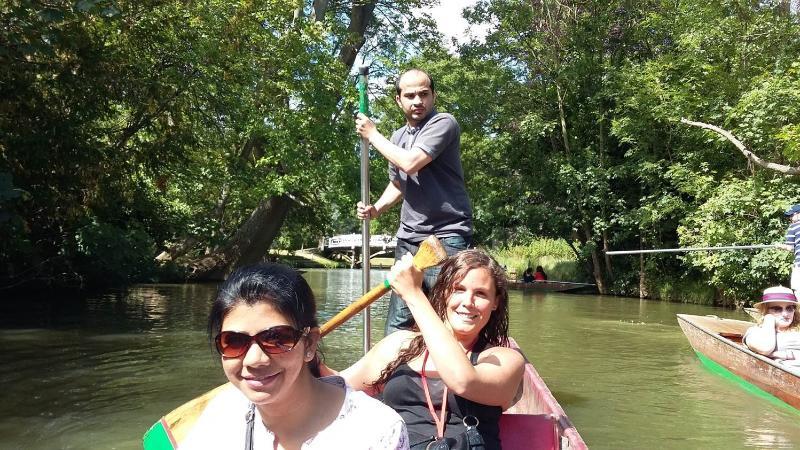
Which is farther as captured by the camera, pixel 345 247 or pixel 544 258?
pixel 345 247

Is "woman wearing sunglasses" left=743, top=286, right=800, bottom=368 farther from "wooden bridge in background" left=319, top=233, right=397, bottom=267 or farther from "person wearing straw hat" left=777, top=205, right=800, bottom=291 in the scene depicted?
"wooden bridge in background" left=319, top=233, right=397, bottom=267

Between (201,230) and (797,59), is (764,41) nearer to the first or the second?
(797,59)

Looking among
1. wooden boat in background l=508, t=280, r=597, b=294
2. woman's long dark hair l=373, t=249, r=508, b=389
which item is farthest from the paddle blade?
wooden boat in background l=508, t=280, r=597, b=294

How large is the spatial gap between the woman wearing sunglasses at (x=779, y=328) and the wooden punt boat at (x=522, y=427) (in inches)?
95.0

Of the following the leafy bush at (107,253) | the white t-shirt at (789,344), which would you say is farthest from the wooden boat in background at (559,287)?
the white t-shirt at (789,344)

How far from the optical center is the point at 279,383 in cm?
119

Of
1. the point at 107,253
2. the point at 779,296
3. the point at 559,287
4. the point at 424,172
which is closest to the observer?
the point at 424,172

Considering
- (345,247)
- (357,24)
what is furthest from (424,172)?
(345,247)

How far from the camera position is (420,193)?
2.78 meters

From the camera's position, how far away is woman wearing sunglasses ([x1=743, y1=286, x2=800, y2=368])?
185 inches

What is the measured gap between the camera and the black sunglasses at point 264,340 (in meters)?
1.18

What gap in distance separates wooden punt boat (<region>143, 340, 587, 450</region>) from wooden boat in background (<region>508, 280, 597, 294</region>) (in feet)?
48.7

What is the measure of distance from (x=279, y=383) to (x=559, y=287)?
16.9m

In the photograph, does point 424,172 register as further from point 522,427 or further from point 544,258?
point 544,258
